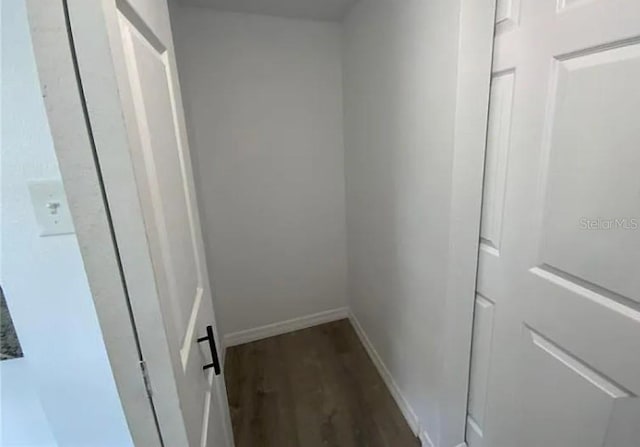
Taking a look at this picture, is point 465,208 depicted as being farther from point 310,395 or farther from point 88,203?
point 310,395

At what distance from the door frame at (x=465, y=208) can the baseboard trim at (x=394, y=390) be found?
0.22 m

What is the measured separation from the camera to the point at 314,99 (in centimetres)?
205

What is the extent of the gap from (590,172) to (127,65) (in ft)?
3.46

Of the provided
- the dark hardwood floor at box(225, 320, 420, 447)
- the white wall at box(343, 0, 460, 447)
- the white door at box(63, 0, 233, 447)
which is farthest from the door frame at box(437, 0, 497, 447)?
the white door at box(63, 0, 233, 447)

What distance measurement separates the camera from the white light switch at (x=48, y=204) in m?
0.57

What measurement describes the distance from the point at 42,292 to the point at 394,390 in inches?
68.1

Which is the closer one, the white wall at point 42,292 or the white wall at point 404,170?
the white wall at point 42,292

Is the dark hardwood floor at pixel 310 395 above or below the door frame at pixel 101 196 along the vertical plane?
below

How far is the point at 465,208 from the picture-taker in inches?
43.1

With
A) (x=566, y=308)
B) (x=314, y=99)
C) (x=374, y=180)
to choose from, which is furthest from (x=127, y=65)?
(x=314, y=99)

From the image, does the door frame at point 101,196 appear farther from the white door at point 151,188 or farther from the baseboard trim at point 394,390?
the baseboard trim at point 394,390

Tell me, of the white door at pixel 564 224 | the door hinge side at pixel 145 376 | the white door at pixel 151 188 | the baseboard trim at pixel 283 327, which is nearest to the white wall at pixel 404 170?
the white door at pixel 564 224

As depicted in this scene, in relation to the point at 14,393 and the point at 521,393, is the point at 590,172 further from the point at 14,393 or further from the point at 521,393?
the point at 14,393

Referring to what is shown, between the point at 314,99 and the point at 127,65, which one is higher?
the point at 314,99
